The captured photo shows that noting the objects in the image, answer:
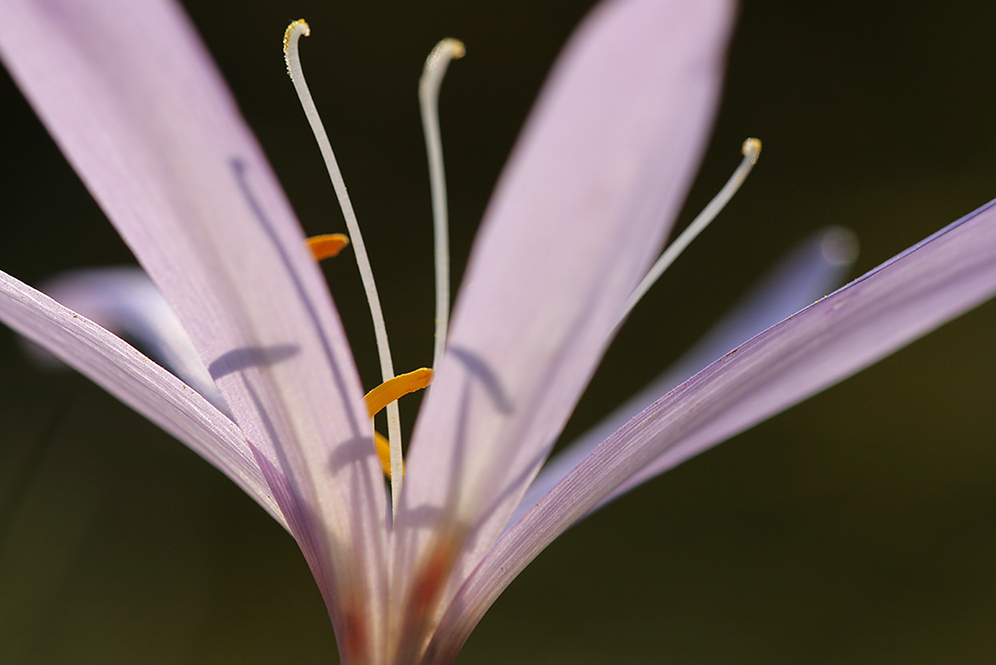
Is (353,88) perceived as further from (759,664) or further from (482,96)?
(759,664)

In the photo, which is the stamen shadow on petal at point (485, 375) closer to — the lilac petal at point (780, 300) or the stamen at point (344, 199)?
the stamen at point (344, 199)

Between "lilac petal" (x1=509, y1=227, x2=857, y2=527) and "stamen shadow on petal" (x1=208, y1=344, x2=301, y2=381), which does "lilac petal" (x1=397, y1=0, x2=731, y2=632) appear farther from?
"lilac petal" (x1=509, y1=227, x2=857, y2=527)

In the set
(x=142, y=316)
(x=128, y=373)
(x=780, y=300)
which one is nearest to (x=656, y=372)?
(x=780, y=300)

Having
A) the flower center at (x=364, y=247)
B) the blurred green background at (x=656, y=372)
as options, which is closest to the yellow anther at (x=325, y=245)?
the flower center at (x=364, y=247)

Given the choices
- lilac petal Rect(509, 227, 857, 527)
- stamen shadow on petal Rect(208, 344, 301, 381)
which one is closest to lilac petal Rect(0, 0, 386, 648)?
stamen shadow on petal Rect(208, 344, 301, 381)

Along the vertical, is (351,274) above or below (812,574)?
above

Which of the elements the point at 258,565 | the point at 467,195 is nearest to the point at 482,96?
the point at 467,195

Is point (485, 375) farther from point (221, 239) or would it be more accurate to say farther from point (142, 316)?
point (142, 316)

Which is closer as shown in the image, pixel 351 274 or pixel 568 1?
pixel 351 274
